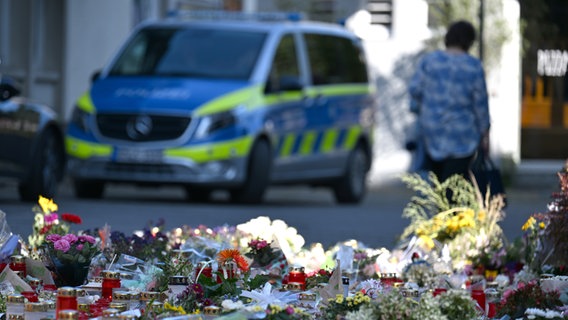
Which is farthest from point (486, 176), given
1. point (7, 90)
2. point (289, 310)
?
point (289, 310)

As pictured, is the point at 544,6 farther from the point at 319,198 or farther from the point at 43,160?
the point at 43,160

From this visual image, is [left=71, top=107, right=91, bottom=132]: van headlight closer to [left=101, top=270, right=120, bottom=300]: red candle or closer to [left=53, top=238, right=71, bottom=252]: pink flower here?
[left=53, top=238, right=71, bottom=252]: pink flower

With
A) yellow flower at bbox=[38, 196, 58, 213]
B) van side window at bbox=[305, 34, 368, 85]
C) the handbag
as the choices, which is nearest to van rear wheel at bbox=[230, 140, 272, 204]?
van side window at bbox=[305, 34, 368, 85]

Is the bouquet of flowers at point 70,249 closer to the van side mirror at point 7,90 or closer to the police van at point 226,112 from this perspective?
the van side mirror at point 7,90

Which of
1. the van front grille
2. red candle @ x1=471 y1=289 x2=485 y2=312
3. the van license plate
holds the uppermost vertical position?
red candle @ x1=471 y1=289 x2=485 y2=312

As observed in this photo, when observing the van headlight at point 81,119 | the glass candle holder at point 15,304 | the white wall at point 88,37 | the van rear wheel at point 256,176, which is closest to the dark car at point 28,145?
the van headlight at point 81,119

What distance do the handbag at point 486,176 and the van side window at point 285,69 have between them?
22.2ft

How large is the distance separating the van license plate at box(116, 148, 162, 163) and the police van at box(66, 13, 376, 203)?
1 cm

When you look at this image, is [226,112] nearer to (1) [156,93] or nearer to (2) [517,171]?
(1) [156,93]

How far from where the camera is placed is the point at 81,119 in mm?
18234

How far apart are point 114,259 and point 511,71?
863 inches

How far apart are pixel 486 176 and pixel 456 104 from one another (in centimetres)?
71

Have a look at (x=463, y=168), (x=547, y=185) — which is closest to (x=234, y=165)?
(x=463, y=168)

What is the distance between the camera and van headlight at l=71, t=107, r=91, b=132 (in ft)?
59.6
